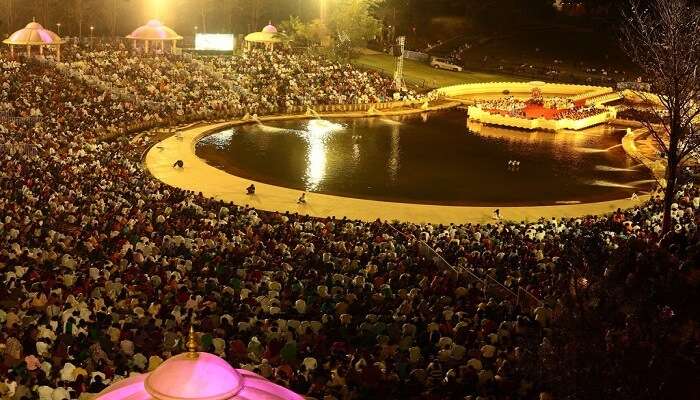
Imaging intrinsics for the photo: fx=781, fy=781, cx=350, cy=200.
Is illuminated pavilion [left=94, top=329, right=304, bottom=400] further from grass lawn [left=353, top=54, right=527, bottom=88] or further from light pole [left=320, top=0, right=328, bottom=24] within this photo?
light pole [left=320, top=0, right=328, bottom=24]

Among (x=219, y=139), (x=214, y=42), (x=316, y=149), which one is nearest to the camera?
(x=316, y=149)

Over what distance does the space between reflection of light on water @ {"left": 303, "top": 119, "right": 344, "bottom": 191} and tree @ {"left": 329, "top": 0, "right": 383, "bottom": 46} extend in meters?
20.7

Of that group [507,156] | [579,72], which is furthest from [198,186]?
[579,72]

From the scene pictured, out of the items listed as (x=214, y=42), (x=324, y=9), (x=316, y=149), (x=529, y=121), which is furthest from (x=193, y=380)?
(x=324, y=9)

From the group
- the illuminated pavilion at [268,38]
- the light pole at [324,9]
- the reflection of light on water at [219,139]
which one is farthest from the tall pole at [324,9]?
the reflection of light on water at [219,139]

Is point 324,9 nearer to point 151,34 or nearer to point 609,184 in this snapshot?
point 151,34

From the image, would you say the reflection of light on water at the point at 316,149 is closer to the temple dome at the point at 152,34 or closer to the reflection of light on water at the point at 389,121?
the reflection of light on water at the point at 389,121

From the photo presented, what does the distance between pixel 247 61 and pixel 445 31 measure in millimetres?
40510

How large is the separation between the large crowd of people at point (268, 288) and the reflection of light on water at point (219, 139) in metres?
10.0

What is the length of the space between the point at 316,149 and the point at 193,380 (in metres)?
33.0

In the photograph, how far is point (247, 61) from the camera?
58.7 m

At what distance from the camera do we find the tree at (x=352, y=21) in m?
67.2

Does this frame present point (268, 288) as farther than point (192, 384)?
Yes

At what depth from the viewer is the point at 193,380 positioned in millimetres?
6688
